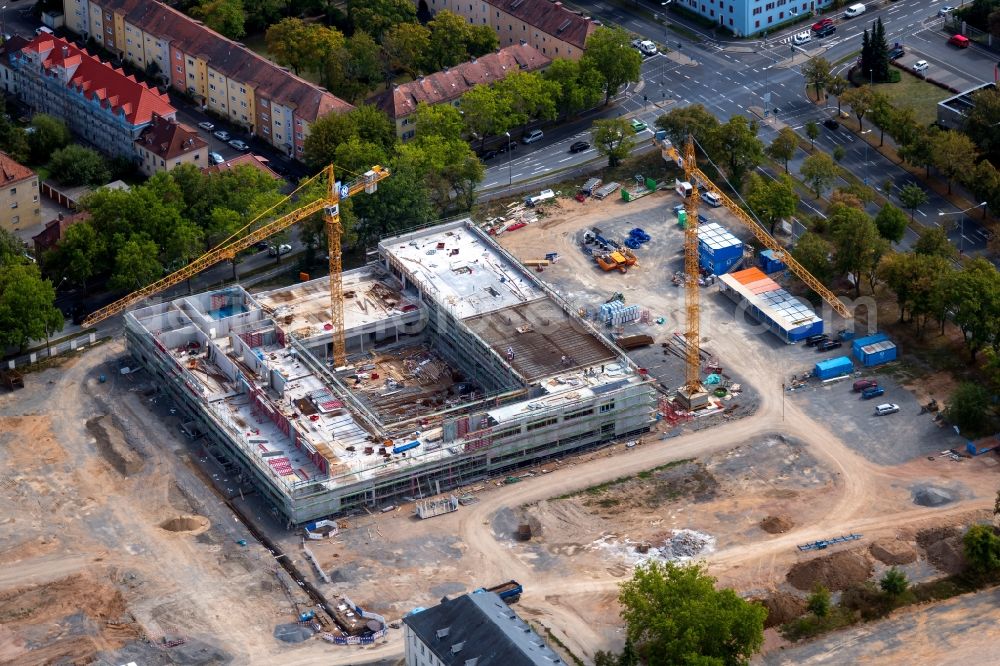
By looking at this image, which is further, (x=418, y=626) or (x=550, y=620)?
(x=550, y=620)

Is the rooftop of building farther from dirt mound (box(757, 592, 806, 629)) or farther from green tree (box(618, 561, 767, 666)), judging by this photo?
dirt mound (box(757, 592, 806, 629))

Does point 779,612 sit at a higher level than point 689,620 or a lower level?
lower

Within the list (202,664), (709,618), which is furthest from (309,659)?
(709,618)

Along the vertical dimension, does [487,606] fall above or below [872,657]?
above

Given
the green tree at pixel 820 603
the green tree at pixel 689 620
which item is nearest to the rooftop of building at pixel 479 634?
the green tree at pixel 689 620

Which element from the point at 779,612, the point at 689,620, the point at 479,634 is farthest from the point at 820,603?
the point at 479,634

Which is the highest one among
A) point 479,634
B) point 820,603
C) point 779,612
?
point 479,634

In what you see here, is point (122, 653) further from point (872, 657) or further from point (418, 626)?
point (872, 657)

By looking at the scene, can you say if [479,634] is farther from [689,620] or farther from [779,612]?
[779,612]
